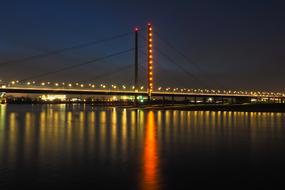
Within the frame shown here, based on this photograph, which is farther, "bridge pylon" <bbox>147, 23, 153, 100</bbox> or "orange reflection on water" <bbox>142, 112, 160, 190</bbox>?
"bridge pylon" <bbox>147, 23, 153, 100</bbox>

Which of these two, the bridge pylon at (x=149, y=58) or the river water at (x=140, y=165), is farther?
the bridge pylon at (x=149, y=58)

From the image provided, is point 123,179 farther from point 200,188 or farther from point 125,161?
point 125,161

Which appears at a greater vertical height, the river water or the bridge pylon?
the bridge pylon

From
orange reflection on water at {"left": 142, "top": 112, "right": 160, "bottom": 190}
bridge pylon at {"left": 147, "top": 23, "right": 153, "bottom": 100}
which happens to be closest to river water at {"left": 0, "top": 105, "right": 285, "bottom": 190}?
orange reflection on water at {"left": 142, "top": 112, "right": 160, "bottom": 190}

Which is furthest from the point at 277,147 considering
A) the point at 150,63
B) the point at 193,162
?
the point at 150,63

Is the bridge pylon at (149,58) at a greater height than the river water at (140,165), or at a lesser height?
greater

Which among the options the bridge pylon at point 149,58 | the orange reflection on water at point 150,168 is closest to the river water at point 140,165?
the orange reflection on water at point 150,168

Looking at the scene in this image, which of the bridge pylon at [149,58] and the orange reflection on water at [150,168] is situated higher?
the bridge pylon at [149,58]

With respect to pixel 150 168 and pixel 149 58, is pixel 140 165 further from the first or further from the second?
pixel 149 58

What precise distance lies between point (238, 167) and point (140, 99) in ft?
202

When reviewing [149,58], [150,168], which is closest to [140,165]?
[150,168]

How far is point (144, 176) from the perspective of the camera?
845 cm

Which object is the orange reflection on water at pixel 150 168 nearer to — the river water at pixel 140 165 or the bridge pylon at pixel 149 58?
the river water at pixel 140 165

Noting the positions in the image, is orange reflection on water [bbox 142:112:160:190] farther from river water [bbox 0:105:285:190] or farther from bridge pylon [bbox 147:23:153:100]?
bridge pylon [bbox 147:23:153:100]
